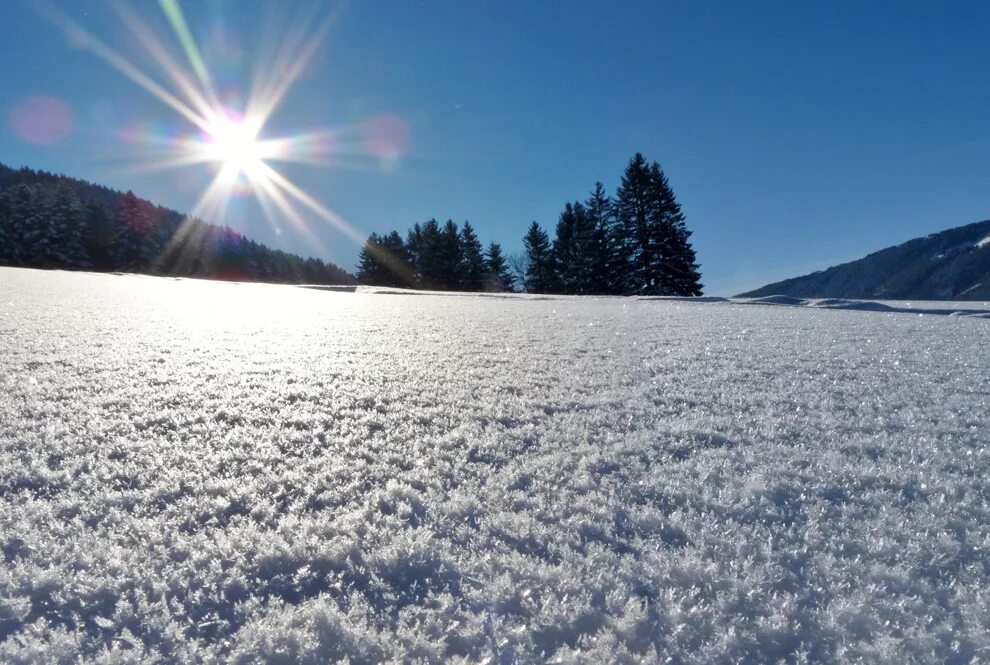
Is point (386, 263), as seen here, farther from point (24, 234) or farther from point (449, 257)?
point (24, 234)

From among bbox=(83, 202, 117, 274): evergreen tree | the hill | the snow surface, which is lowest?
the snow surface

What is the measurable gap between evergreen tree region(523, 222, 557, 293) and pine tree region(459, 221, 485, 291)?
3958 millimetres

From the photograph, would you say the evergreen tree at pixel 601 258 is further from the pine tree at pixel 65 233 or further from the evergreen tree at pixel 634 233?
the pine tree at pixel 65 233

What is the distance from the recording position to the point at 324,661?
1.02 m

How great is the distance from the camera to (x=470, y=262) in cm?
3819

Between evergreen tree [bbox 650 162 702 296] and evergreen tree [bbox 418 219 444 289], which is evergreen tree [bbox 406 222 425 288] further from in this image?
evergreen tree [bbox 650 162 702 296]

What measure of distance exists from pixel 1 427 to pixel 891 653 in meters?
3.37

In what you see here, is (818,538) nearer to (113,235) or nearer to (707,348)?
(707,348)

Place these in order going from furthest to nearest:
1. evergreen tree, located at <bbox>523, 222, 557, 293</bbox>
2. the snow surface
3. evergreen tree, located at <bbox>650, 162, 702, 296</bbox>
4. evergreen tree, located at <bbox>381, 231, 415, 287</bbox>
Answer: evergreen tree, located at <bbox>381, 231, 415, 287</bbox> < evergreen tree, located at <bbox>523, 222, 557, 293</bbox> < evergreen tree, located at <bbox>650, 162, 702, 296</bbox> < the snow surface

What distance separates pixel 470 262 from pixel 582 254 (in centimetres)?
983

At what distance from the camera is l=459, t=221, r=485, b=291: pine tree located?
1494 inches

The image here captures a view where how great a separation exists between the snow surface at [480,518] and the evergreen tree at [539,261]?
3312cm

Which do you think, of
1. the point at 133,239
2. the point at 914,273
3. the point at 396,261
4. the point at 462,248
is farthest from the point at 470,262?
the point at 914,273

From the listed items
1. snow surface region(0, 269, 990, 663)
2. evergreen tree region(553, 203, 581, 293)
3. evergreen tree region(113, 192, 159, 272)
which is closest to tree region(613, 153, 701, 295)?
evergreen tree region(553, 203, 581, 293)
